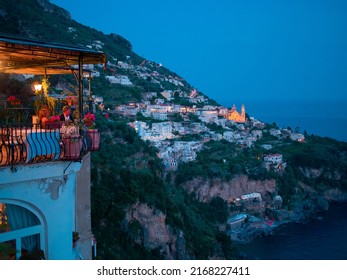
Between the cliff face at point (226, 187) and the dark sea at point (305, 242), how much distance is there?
6250 mm

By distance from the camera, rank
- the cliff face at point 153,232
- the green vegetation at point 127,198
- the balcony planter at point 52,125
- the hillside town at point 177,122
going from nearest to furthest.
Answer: the balcony planter at point 52,125 → the green vegetation at point 127,198 → the cliff face at point 153,232 → the hillside town at point 177,122

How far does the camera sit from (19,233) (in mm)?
4141

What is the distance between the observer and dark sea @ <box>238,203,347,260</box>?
31438 millimetres

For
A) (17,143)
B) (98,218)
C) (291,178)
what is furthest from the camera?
(291,178)

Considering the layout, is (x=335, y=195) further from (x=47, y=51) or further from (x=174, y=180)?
(x=47, y=51)

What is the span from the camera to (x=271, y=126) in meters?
74.1

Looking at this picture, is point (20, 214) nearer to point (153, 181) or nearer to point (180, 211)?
point (153, 181)

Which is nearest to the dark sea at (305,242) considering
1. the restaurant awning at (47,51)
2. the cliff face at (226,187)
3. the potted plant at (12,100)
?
the cliff face at (226,187)

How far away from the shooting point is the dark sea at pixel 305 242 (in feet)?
103

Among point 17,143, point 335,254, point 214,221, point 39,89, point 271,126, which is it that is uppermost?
point 271,126

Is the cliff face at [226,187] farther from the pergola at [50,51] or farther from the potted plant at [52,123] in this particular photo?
the potted plant at [52,123]

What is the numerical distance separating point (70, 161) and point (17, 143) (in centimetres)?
65
